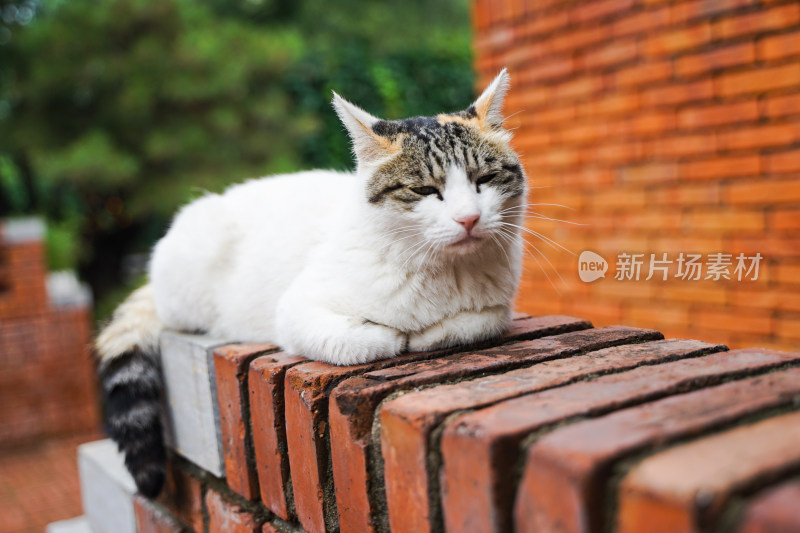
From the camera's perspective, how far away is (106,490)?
7.38 ft

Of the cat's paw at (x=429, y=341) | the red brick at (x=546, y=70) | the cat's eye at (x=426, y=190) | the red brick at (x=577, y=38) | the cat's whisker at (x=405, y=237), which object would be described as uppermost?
the red brick at (x=577, y=38)

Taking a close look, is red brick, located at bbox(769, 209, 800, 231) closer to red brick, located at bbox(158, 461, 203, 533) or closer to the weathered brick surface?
the weathered brick surface

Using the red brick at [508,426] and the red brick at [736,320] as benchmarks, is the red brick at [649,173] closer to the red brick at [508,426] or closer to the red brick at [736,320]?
the red brick at [736,320]

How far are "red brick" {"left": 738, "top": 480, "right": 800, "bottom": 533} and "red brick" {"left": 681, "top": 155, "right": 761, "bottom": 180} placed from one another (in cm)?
257

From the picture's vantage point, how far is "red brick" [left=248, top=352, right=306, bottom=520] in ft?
4.50

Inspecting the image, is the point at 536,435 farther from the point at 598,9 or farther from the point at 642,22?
the point at 598,9

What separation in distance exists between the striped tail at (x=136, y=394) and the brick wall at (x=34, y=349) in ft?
14.4

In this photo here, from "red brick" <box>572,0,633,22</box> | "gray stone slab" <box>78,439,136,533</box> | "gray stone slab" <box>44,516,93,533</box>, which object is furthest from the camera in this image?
"red brick" <box>572,0,633,22</box>

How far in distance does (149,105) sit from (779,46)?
239 inches

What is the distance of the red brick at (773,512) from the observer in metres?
0.61

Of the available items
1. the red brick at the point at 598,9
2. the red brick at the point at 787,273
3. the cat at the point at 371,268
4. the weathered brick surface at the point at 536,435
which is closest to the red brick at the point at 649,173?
the red brick at the point at 787,273

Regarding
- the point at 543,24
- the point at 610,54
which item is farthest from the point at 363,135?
the point at 543,24

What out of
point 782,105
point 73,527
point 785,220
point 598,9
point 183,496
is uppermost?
point 598,9

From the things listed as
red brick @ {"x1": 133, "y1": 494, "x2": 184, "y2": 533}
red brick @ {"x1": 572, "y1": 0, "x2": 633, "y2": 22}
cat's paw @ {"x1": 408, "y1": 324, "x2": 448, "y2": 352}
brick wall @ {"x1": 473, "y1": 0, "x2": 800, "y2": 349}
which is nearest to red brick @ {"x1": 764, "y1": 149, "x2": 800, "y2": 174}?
brick wall @ {"x1": 473, "y1": 0, "x2": 800, "y2": 349}
